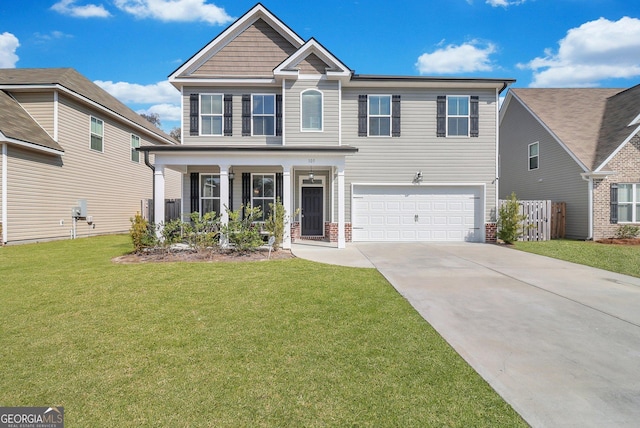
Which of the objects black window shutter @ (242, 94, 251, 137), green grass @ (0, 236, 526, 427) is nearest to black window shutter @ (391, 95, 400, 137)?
black window shutter @ (242, 94, 251, 137)

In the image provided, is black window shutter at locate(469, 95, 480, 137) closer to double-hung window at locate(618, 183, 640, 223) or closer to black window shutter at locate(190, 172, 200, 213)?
double-hung window at locate(618, 183, 640, 223)

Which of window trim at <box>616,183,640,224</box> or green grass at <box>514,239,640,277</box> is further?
window trim at <box>616,183,640,224</box>

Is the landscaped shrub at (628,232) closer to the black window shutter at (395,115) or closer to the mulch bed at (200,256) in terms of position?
the black window shutter at (395,115)

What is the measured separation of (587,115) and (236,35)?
17.7 metres

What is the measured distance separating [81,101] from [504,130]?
74.9 ft

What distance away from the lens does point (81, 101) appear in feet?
46.0

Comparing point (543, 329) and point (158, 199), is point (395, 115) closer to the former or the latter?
point (158, 199)

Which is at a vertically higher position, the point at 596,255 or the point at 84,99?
the point at 84,99

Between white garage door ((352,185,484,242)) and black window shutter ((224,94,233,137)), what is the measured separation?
564 cm

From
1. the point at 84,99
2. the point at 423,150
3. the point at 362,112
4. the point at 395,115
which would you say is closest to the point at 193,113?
the point at 84,99

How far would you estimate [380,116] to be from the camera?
12828mm

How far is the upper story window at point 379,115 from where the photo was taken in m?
12.7

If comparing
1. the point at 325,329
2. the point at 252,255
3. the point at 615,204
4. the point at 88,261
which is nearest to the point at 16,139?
the point at 88,261

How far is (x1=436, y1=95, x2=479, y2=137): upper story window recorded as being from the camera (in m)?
12.8
